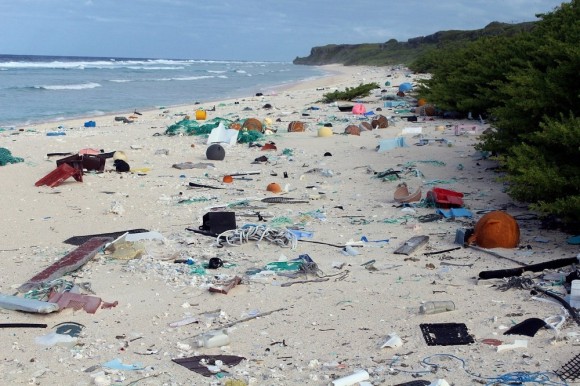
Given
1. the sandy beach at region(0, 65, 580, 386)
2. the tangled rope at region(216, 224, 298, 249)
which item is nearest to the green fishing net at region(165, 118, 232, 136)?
the sandy beach at region(0, 65, 580, 386)

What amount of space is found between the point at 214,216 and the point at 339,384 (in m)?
2.98

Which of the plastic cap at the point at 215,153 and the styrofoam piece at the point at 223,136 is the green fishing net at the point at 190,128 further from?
the plastic cap at the point at 215,153

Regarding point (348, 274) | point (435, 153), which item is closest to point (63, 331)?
point (348, 274)

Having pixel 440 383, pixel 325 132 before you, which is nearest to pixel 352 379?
pixel 440 383

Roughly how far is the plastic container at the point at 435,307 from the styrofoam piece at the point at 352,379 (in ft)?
2.77

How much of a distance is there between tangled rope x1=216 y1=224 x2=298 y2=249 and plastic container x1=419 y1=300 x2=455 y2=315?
1720mm

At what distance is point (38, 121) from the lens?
55.5ft

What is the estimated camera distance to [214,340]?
3.64 metres

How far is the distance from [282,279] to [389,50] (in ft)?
233

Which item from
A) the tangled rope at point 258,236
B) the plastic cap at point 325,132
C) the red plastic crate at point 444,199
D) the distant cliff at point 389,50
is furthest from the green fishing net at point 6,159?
the distant cliff at point 389,50

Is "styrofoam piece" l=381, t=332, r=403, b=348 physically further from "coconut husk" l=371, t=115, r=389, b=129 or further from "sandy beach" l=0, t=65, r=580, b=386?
"coconut husk" l=371, t=115, r=389, b=129

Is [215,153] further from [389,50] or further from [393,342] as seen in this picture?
[389,50]

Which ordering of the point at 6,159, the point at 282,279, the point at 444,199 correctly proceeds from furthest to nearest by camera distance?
the point at 6,159 < the point at 444,199 < the point at 282,279

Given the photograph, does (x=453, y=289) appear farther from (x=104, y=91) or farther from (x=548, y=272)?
(x=104, y=91)
